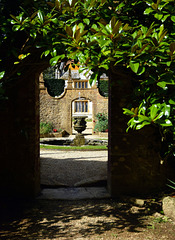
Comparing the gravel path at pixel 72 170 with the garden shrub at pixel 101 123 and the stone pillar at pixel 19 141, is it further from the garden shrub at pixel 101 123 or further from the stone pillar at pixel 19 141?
the garden shrub at pixel 101 123

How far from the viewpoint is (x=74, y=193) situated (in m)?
4.45

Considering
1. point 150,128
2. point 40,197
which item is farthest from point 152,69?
point 40,197

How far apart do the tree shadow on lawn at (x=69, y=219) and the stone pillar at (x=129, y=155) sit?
0.40 meters

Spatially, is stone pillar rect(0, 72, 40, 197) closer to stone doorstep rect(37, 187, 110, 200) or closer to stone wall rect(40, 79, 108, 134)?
stone doorstep rect(37, 187, 110, 200)

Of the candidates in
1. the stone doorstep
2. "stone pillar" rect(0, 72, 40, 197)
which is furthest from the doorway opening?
"stone pillar" rect(0, 72, 40, 197)

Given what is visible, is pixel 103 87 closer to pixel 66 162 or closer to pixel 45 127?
pixel 45 127

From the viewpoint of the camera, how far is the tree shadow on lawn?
2.98 m

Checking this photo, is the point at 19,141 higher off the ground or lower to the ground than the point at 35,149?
higher

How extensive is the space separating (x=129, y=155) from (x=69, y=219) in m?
1.58

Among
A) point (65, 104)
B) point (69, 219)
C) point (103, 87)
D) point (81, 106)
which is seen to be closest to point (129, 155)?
point (69, 219)

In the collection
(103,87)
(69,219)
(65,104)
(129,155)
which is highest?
(103,87)

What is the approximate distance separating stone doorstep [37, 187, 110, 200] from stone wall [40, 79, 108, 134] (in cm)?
1256

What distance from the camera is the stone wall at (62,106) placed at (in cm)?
1692

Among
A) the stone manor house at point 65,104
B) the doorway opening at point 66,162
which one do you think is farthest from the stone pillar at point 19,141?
the stone manor house at point 65,104
